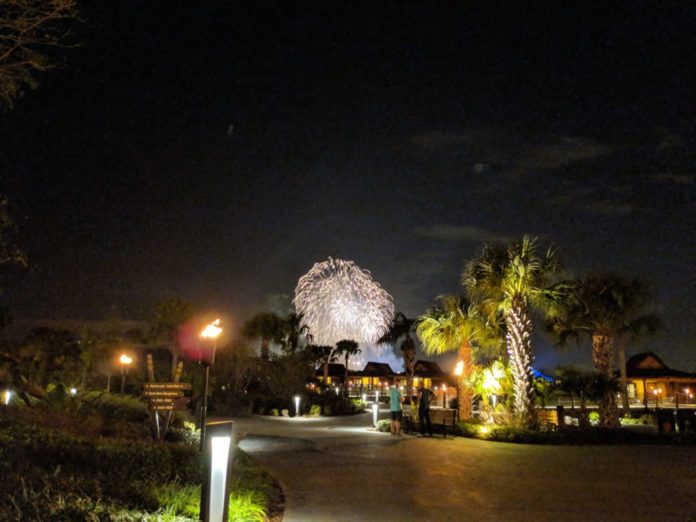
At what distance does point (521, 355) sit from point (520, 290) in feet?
7.10

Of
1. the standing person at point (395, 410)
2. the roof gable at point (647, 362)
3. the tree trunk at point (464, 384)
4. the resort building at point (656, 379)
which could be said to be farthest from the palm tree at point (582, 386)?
the roof gable at point (647, 362)

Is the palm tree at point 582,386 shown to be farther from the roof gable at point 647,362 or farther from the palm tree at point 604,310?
the roof gable at point 647,362

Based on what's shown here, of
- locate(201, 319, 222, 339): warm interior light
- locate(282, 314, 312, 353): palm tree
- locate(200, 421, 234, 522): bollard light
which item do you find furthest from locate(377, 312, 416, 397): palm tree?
locate(200, 421, 234, 522): bollard light

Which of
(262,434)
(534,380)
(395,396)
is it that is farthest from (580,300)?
(262,434)

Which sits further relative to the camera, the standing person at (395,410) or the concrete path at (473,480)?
the standing person at (395,410)

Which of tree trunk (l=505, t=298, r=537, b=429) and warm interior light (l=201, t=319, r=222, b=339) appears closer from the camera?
warm interior light (l=201, t=319, r=222, b=339)

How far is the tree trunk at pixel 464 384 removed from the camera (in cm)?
2389

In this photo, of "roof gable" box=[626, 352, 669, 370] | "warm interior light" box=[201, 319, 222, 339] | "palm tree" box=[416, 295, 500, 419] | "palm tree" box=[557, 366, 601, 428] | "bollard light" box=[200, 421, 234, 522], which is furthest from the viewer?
"roof gable" box=[626, 352, 669, 370]

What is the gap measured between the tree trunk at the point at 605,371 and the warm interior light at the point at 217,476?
701 inches

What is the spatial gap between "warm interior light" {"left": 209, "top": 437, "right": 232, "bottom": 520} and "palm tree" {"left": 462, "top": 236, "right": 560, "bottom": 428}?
15313mm

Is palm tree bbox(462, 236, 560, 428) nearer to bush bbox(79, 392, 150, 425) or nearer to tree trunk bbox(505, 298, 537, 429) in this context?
tree trunk bbox(505, 298, 537, 429)

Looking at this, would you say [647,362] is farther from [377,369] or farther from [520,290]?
[520,290]

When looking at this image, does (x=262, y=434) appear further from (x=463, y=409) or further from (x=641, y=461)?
(x=641, y=461)

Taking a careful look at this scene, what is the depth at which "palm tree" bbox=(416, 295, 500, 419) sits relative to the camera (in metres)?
23.6
